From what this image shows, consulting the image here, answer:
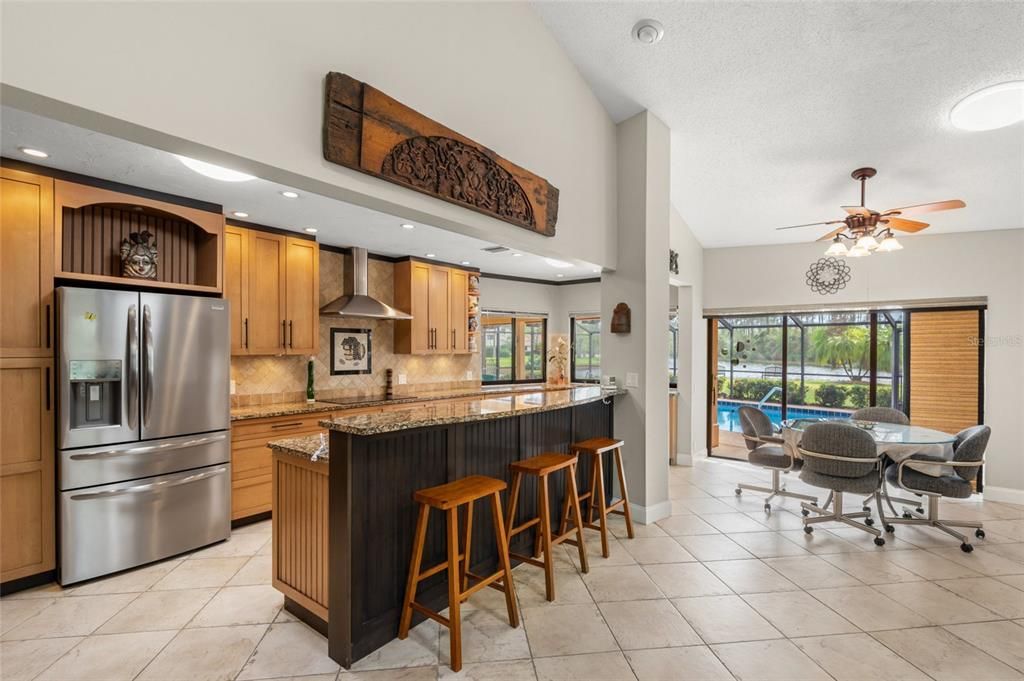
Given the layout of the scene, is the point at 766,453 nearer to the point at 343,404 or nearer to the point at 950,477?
the point at 950,477

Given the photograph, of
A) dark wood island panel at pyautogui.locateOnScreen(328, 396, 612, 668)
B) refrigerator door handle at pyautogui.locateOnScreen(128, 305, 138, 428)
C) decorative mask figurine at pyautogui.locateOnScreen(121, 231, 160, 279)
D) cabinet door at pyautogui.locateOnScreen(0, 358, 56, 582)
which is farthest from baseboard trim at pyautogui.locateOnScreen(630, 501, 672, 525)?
decorative mask figurine at pyautogui.locateOnScreen(121, 231, 160, 279)

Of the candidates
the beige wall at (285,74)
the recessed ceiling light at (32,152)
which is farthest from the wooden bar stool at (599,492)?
the recessed ceiling light at (32,152)

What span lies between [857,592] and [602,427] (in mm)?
1929

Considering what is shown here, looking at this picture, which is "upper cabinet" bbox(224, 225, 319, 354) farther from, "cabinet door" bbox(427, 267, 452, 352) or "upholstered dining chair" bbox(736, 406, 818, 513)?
"upholstered dining chair" bbox(736, 406, 818, 513)

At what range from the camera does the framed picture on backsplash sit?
16.8 feet

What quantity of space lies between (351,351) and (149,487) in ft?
7.97

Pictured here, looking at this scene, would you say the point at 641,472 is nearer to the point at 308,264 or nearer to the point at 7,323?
the point at 308,264

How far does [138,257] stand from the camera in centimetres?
327

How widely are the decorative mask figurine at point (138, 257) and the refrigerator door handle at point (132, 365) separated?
400 mm

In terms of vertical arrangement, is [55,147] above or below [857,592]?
above

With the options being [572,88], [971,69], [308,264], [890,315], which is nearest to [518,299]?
[308,264]

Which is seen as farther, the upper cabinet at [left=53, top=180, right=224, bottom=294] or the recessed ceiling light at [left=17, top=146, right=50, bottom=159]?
the upper cabinet at [left=53, top=180, right=224, bottom=294]

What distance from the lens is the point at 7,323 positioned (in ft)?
8.75

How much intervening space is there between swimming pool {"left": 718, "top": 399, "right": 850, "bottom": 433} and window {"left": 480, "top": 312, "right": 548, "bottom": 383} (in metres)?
2.66
